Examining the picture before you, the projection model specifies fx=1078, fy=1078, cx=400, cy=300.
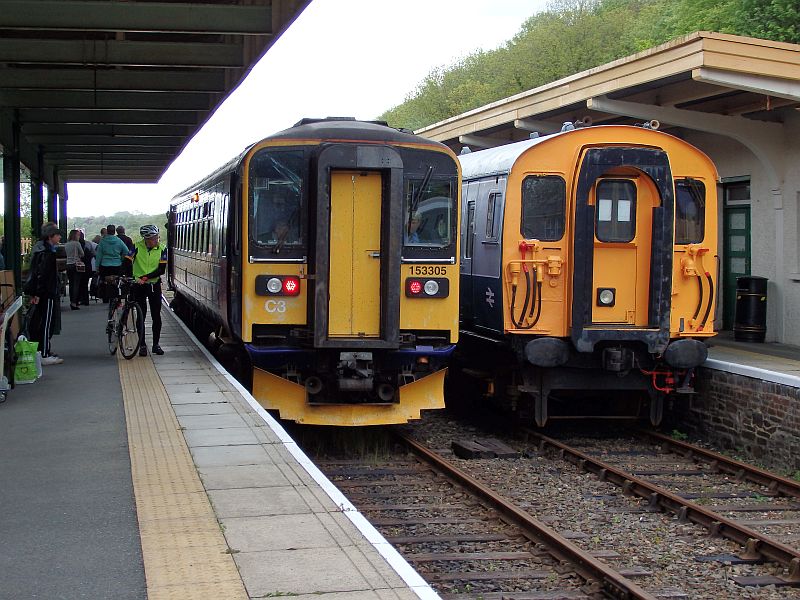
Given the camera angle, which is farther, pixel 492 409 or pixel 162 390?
pixel 492 409

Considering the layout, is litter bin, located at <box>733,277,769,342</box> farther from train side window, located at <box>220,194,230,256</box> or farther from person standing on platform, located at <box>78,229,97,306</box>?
person standing on platform, located at <box>78,229,97,306</box>

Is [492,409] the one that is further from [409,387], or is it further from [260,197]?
[260,197]

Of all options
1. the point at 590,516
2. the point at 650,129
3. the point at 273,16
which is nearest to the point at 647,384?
the point at 650,129

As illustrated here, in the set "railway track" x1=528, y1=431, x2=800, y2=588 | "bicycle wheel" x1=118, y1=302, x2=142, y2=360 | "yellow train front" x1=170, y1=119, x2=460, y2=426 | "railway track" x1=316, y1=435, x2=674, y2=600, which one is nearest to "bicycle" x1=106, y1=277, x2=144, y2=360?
"bicycle wheel" x1=118, y1=302, x2=142, y2=360

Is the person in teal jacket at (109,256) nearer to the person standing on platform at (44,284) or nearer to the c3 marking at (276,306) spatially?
the person standing on platform at (44,284)

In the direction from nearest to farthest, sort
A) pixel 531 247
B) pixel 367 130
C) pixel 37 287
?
pixel 367 130, pixel 531 247, pixel 37 287

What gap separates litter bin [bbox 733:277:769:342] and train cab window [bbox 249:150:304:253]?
25.7 feet

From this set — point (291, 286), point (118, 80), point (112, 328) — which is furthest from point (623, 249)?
point (118, 80)

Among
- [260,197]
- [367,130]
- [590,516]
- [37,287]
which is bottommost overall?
[590,516]

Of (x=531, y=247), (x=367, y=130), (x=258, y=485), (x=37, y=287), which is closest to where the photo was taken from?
(x=258, y=485)

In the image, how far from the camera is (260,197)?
35.1ft

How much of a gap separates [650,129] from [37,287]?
713 centimetres

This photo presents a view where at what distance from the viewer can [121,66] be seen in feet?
47.4

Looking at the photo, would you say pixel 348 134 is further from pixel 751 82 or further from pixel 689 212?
pixel 751 82
